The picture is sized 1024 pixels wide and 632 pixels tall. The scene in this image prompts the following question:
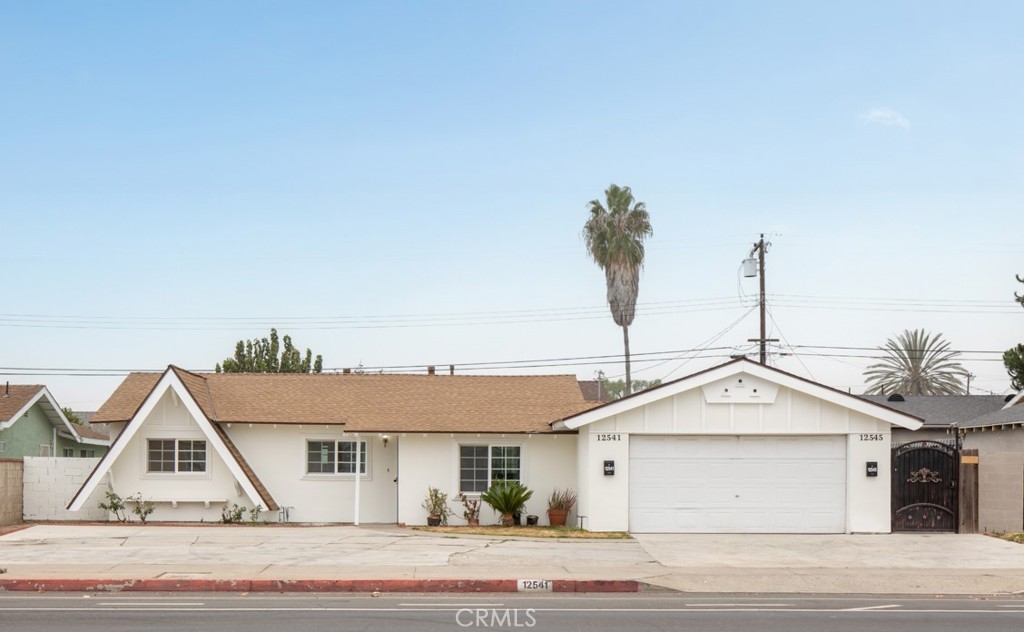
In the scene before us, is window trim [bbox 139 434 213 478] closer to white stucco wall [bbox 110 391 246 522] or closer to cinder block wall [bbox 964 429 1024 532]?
white stucco wall [bbox 110 391 246 522]

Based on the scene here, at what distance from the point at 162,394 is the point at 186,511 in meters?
3.15

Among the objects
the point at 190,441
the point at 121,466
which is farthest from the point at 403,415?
the point at 121,466

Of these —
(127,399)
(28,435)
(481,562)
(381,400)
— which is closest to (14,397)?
(28,435)

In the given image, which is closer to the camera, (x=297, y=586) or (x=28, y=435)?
(x=297, y=586)

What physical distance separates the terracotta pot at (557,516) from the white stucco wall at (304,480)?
459cm

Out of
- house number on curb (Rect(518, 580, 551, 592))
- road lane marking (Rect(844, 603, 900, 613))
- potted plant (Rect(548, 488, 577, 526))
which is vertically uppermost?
road lane marking (Rect(844, 603, 900, 613))

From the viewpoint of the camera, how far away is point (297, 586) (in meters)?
15.1

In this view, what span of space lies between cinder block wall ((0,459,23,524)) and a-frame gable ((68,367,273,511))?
1596mm

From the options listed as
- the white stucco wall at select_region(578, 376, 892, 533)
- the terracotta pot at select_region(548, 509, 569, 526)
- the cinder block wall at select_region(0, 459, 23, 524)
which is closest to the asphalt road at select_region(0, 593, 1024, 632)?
the white stucco wall at select_region(578, 376, 892, 533)

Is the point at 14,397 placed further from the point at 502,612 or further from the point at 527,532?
the point at 502,612

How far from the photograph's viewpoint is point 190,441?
27.5m

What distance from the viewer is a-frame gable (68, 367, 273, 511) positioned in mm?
26250

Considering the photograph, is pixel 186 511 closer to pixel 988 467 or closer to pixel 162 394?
pixel 162 394

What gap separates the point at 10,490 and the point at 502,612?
18590 mm
